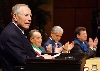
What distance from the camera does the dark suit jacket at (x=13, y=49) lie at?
8.11 ft

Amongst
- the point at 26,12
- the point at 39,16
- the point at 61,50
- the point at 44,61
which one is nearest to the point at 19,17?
the point at 26,12

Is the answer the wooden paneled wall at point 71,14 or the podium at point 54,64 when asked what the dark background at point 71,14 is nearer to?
the wooden paneled wall at point 71,14

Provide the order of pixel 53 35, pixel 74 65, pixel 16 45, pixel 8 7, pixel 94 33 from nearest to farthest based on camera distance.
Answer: pixel 74 65 < pixel 16 45 < pixel 53 35 < pixel 94 33 < pixel 8 7

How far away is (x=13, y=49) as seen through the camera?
2.47 meters

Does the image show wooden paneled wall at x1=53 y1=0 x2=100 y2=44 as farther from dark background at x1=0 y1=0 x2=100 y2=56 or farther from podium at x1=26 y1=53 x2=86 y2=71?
podium at x1=26 y1=53 x2=86 y2=71

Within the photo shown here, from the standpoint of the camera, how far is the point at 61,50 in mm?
3830

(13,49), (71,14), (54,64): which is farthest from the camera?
(71,14)

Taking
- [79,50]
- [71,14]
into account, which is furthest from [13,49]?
[71,14]

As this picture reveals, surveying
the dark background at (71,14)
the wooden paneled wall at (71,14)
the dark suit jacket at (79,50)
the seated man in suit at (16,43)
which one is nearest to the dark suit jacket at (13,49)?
the seated man in suit at (16,43)

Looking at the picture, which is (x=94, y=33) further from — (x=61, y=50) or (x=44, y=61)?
(x=44, y=61)

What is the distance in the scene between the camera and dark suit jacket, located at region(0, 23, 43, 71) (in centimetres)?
247

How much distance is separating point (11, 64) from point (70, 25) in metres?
7.15

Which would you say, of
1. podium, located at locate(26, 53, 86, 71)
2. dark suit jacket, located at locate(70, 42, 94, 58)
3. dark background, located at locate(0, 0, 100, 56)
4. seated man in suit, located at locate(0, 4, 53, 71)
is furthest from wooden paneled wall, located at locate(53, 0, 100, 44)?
podium, located at locate(26, 53, 86, 71)

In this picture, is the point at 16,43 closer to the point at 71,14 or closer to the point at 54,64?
the point at 54,64
